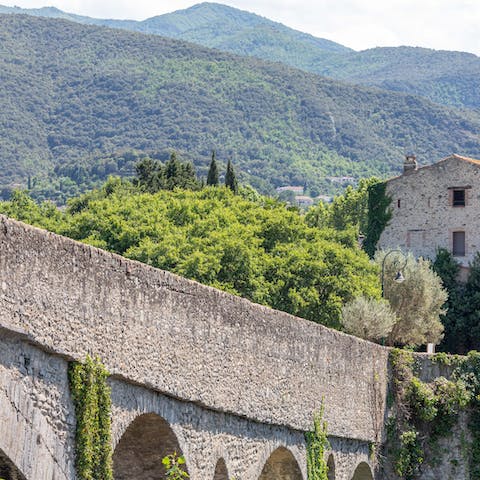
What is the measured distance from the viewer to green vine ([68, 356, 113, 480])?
16.2 metres

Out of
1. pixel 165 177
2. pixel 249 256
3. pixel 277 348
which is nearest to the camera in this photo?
pixel 277 348

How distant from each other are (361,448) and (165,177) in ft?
168

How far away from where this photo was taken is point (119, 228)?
198 feet

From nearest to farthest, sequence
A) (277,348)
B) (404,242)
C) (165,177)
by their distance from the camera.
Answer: (277,348), (404,242), (165,177)

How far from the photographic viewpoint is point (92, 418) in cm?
1655

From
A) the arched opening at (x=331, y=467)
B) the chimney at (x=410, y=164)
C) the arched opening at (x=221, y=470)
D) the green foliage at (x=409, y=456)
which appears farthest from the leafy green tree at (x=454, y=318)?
the arched opening at (x=221, y=470)

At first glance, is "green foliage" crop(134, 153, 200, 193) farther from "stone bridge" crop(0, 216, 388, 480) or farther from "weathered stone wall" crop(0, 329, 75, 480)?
"weathered stone wall" crop(0, 329, 75, 480)

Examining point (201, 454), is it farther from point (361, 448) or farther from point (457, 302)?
point (457, 302)

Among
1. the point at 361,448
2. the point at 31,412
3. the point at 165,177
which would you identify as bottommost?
the point at 361,448

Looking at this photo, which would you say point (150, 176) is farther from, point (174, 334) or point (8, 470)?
point (8, 470)

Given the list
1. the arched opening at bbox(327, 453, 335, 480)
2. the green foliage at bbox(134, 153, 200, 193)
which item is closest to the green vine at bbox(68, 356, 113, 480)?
the arched opening at bbox(327, 453, 335, 480)

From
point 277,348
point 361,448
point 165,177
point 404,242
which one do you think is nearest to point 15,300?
point 277,348

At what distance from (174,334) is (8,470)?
19.6 ft

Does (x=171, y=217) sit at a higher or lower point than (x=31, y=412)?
higher
